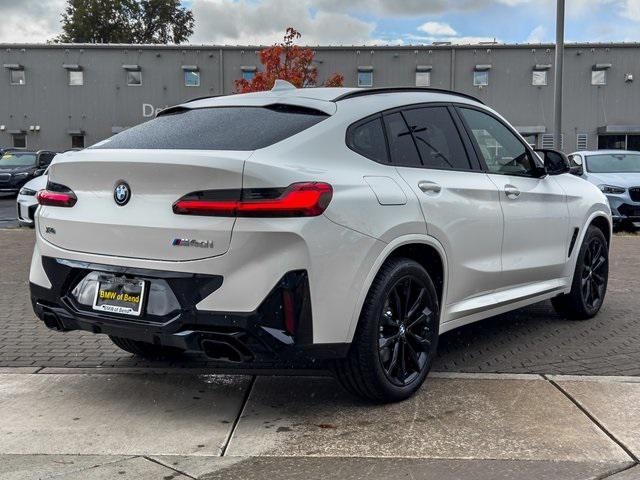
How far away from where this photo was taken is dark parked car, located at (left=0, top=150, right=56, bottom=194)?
22.5 m

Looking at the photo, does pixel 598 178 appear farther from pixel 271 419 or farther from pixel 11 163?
pixel 11 163

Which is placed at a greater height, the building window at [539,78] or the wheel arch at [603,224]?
the building window at [539,78]

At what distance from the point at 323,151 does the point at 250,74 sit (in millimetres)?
32096

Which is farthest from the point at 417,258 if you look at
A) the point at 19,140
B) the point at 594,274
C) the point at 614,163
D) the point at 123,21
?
the point at 123,21

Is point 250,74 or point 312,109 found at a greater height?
point 250,74

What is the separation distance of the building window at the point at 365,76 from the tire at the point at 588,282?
94.8 feet

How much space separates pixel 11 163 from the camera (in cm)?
2338

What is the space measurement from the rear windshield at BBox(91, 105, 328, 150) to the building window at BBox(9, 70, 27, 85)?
116 feet

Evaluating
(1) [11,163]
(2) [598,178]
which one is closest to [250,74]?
(1) [11,163]

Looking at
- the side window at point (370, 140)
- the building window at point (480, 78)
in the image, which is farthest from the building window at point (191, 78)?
the side window at point (370, 140)

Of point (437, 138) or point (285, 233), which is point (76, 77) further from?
point (285, 233)

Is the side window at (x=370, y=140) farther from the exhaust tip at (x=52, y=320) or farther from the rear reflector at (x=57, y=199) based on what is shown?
the exhaust tip at (x=52, y=320)

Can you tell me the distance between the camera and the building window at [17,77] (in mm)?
35594

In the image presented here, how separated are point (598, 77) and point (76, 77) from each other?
25833 mm
